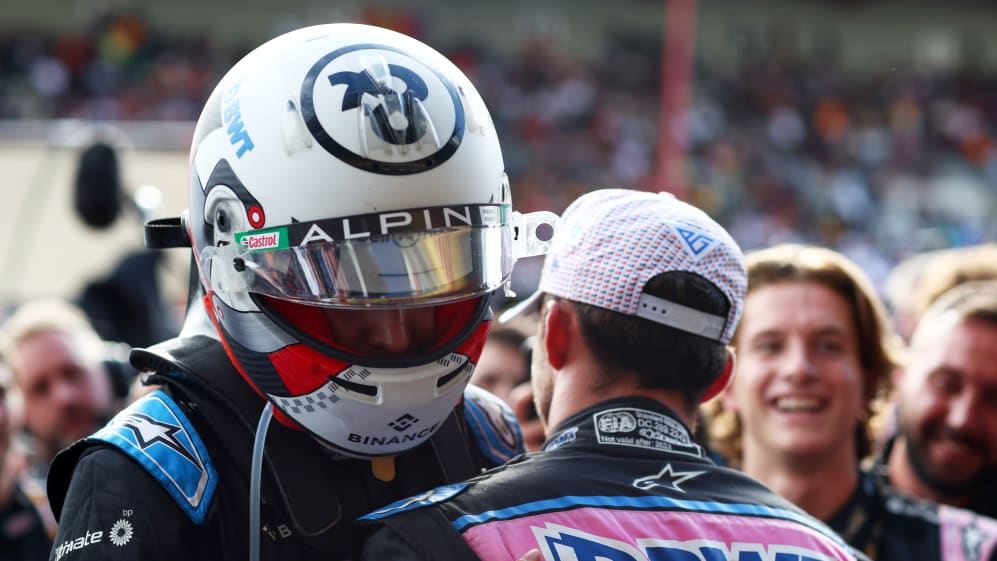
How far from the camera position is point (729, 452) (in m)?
3.29

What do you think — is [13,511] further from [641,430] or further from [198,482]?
[641,430]

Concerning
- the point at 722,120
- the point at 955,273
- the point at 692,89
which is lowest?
the point at 955,273

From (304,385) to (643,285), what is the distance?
0.60m

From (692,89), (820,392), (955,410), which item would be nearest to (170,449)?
(820,392)

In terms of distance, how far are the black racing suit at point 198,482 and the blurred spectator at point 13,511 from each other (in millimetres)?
1805

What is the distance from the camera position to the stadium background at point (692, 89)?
1867 cm

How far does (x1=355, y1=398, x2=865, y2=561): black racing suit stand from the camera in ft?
5.34

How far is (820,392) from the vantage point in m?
2.89

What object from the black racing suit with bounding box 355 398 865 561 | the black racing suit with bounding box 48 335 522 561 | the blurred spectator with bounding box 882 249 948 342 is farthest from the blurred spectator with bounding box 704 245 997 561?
the blurred spectator with bounding box 882 249 948 342

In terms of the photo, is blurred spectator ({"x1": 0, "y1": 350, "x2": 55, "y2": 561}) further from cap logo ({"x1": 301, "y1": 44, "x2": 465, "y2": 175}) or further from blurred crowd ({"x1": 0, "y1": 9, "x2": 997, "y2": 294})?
blurred crowd ({"x1": 0, "y1": 9, "x2": 997, "y2": 294})

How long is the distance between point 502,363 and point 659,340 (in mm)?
1995

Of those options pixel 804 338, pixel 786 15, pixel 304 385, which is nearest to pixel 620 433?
pixel 304 385

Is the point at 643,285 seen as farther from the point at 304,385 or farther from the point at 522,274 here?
the point at 522,274

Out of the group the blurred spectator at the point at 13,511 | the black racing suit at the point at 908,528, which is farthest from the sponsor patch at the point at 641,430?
the blurred spectator at the point at 13,511
